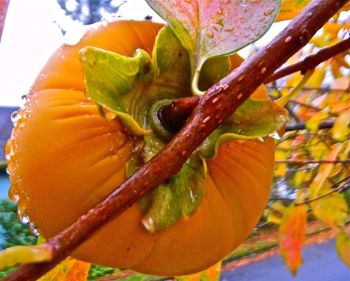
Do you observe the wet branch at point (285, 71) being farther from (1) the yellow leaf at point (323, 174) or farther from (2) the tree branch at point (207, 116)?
(1) the yellow leaf at point (323, 174)

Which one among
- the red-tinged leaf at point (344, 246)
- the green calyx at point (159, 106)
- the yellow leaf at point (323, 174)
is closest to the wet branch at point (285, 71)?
the green calyx at point (159, 106)

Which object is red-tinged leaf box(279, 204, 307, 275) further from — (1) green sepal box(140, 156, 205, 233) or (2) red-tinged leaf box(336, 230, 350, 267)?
(1) green sepal box(140, 156, 205, 233)

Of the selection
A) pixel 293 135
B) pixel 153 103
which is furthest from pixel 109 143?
pixel 293 135

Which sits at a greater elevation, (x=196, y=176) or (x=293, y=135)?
(x=196, y=176)

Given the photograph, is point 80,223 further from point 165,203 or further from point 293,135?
point 293,135

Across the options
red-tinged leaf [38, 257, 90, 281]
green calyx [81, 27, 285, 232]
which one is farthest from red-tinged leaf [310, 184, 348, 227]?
green calyx [81, 27, 285, 232]

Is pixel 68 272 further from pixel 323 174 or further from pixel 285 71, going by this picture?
pixel 323 174
